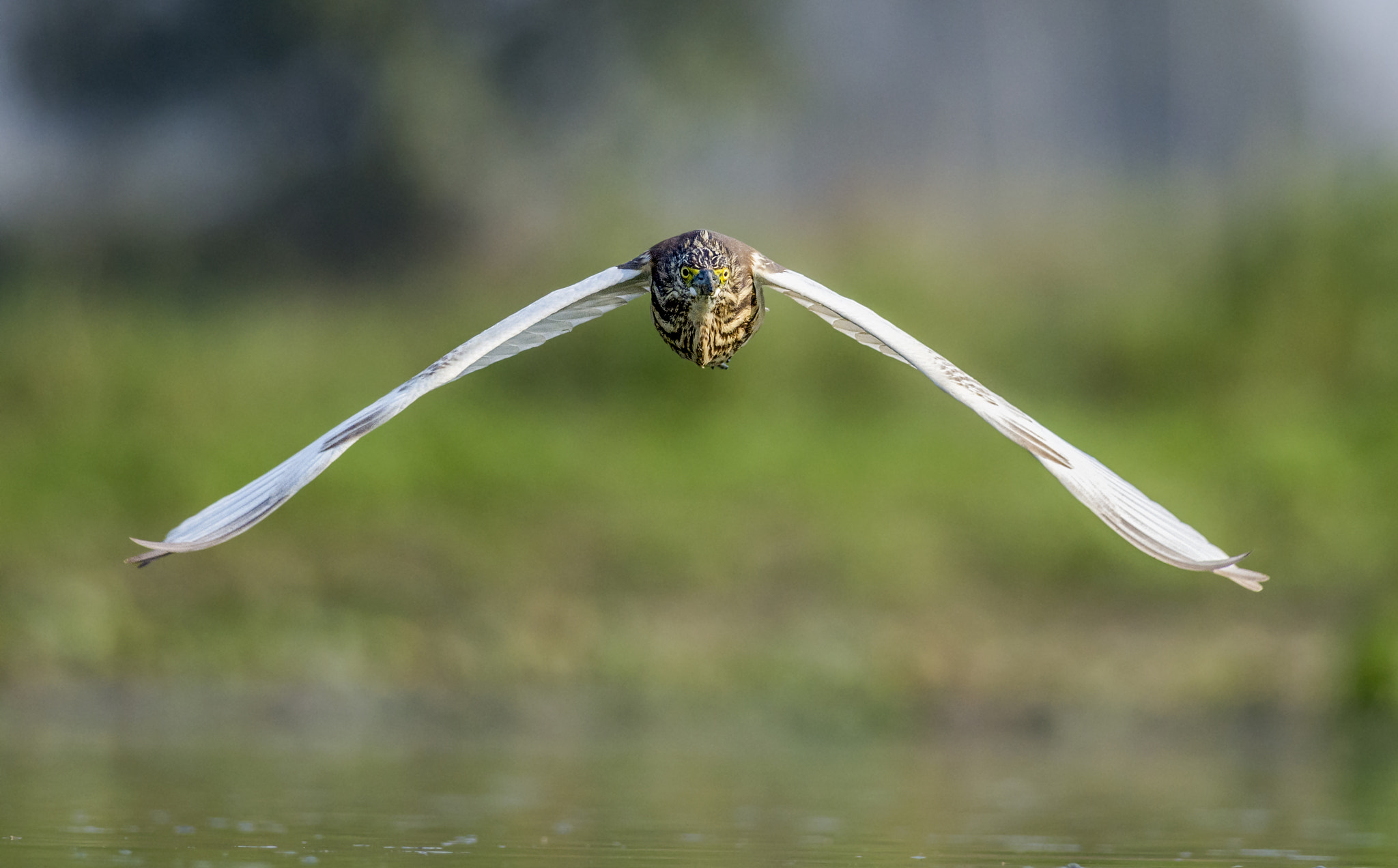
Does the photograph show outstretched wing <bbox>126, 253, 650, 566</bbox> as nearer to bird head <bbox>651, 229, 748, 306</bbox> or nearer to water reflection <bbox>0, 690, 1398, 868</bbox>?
bird head <bbox>651, 229, 748, 306</bbox>

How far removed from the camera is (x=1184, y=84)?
13.0 meters

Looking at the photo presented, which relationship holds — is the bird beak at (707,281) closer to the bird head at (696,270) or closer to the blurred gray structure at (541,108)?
the bird head at (696,270)

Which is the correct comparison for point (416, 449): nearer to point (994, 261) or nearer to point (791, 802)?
point (994, 261)

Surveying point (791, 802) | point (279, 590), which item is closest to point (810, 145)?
point (279, 590)

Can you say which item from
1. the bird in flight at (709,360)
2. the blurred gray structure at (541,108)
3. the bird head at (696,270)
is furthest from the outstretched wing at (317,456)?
the blurred gray structure at (541,108)

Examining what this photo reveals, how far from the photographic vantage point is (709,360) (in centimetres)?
589

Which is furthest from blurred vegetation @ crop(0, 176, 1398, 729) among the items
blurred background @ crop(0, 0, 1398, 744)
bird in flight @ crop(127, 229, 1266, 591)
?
bird in flight @ crop(127, 229, 1266, 591)

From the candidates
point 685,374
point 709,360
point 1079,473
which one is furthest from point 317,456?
point 685,374

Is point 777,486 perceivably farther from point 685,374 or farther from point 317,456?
point 317,456

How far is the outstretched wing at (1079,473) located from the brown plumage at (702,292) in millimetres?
740

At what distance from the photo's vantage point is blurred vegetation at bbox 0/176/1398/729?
8820mm

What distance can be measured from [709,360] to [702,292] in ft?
1.13

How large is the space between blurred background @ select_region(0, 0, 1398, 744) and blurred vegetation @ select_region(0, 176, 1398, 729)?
0.03 metres

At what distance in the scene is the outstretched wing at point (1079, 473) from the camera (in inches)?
171
